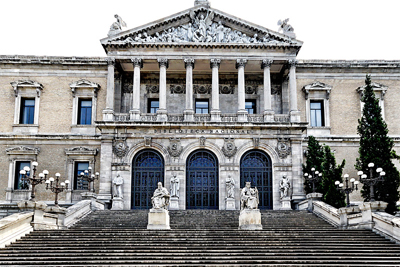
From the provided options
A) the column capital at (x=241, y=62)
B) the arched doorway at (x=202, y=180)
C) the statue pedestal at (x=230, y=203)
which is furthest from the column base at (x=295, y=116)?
the statue pedestal at (x=230, y=203)

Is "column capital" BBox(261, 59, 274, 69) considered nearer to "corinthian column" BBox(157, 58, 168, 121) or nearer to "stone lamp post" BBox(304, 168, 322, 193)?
"corinthian column" BBox(157, 58, 168, 121)

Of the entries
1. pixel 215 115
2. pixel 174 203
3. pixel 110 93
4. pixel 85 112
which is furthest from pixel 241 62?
pixel 85 112

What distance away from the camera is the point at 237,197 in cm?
3338

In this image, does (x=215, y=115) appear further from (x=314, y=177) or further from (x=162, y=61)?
(x=314, y=177)

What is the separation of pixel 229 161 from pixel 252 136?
2272 mm

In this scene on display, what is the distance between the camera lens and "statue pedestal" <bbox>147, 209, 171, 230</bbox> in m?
23.4

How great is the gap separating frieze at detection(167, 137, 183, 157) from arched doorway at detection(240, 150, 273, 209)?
13.8 ft

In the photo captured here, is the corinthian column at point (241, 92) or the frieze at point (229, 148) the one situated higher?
the corinthian column at point (241, 92)

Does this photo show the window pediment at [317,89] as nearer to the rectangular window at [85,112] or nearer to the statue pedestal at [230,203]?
the statue pedestal at [230,203]

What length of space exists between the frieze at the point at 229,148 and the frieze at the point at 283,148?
9.40 ft

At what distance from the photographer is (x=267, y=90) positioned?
35.3 meters

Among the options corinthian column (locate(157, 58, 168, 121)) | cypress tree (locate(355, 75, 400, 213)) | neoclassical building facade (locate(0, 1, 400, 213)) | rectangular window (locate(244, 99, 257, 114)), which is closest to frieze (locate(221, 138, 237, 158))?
neoclassical building facade (locate(0, 1, 400, 213))

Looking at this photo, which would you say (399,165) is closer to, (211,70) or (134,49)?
(211,70)

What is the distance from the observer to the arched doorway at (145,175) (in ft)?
111
